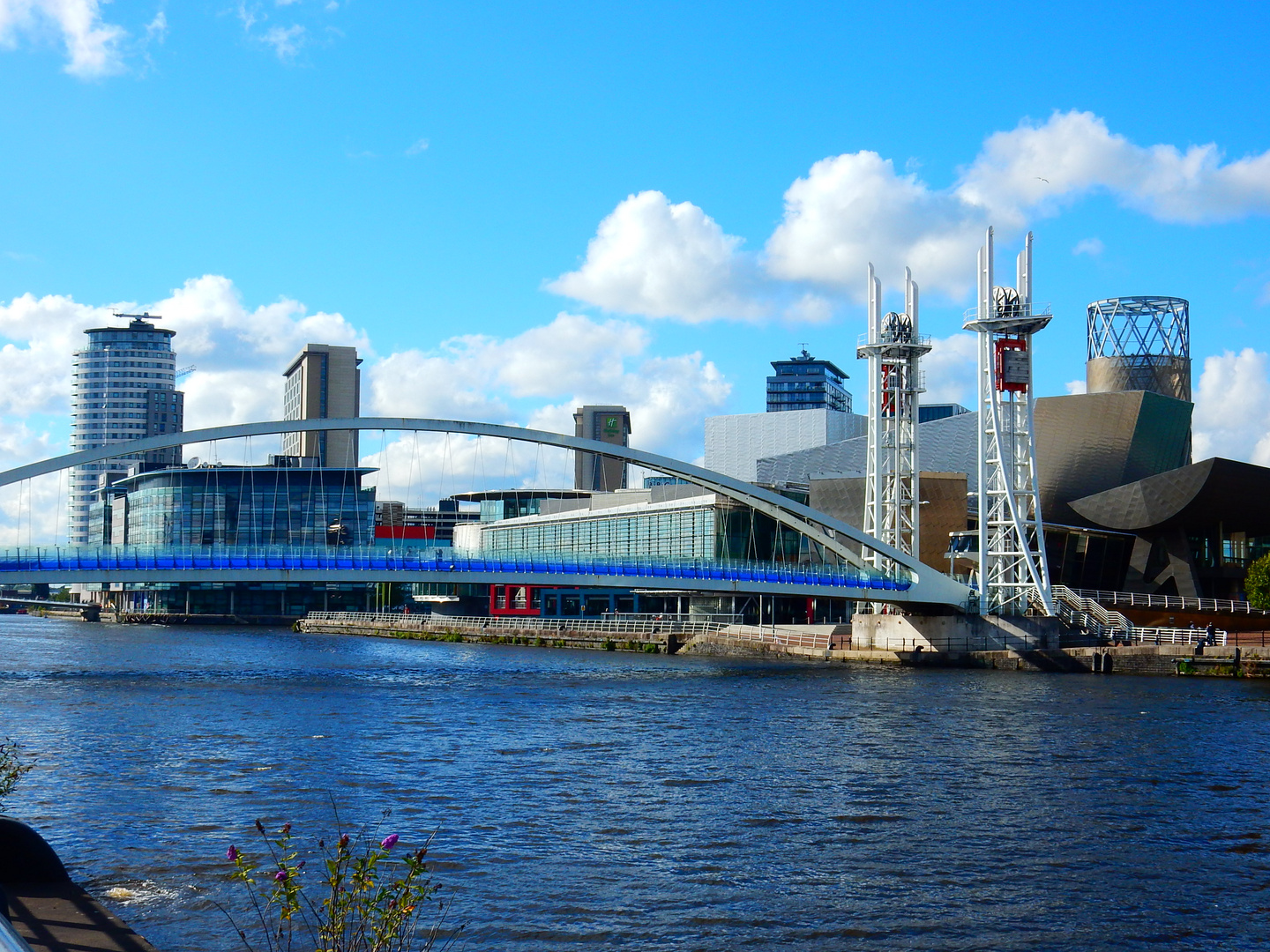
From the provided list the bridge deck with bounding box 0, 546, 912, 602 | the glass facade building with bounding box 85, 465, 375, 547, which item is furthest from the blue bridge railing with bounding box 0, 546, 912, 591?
the glass facade building with bounding box 85, 465, 375, 547

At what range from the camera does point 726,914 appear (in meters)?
18.0

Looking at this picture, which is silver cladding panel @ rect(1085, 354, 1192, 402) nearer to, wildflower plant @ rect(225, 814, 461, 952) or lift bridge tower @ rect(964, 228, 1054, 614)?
lift bridge tower @ rect(964, 228, 1054, 614)

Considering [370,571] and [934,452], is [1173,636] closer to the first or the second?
[370,571]

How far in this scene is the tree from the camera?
6538 centimetres

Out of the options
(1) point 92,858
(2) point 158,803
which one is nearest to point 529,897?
(1) point 92,858

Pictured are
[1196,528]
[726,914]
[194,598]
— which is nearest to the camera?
[726,914]

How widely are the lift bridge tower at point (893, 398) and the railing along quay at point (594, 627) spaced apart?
649 cm

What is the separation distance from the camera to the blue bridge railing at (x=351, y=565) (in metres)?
54.7

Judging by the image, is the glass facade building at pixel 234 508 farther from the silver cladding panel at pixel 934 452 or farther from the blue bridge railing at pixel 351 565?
the blue bridge railing at pixel 351 565

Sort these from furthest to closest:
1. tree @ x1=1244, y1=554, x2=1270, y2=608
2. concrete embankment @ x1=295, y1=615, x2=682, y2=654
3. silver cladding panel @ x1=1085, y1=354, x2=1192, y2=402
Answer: silver cladding panel @ x1=1085, y1=354, x2=1192, y2=402 < concrete embankment @ x1=295, y1=615, x2=682, y2=654 < tree @ x1=1244, y1=554, x2=1270, y2=608

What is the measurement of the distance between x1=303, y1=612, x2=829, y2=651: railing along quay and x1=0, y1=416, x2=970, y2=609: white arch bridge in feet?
17.5

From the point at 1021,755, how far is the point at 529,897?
684 inches

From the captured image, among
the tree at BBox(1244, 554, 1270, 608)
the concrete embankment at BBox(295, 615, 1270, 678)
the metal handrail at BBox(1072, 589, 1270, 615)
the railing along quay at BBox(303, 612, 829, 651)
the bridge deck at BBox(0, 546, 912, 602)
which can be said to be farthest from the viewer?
the railing along quay at BBox(303, 612, 829, 651)

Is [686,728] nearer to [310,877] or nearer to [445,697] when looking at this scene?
[445,697]
